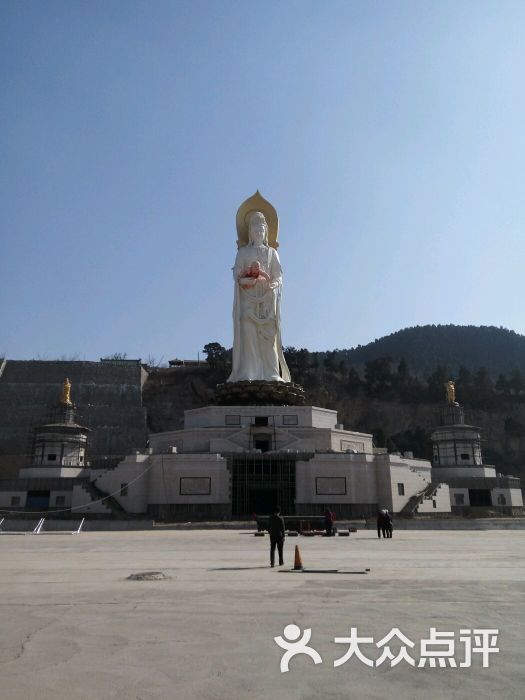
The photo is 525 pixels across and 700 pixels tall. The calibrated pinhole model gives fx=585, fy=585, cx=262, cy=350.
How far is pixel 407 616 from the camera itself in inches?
230

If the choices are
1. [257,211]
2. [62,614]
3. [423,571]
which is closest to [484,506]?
[257,211]

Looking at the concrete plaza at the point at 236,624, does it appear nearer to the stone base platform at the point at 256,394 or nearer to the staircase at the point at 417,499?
the staircase at the point at 417,499

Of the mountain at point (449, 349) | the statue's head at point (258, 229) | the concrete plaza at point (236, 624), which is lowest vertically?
the concrete plaza at point (236, 624)

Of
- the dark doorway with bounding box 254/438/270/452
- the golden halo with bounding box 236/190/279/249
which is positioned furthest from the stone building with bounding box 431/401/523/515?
the golden halo with bounding box 236/190/279/249

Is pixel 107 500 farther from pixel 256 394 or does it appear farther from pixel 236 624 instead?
pixel 236 624

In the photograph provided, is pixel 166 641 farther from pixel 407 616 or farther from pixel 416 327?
pixel 416 327

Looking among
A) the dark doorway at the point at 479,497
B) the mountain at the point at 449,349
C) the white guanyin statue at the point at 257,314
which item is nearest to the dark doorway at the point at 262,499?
the white guanyin statue at the point at 257,314

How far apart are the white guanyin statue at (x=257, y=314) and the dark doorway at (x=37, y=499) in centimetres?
1225

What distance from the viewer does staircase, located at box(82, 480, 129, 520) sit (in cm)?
2627

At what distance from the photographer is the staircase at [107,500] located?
26266 mm

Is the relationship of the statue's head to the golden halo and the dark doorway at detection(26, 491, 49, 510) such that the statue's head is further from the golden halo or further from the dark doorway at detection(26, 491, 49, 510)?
the dark doorway at detection(26, 491, 49, 510)

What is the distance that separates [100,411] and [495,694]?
57179 millimetres

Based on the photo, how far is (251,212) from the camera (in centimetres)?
3809

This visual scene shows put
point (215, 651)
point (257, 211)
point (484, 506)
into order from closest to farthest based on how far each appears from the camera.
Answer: point (215, 651) < point (484, 506) < point (257, 211)
